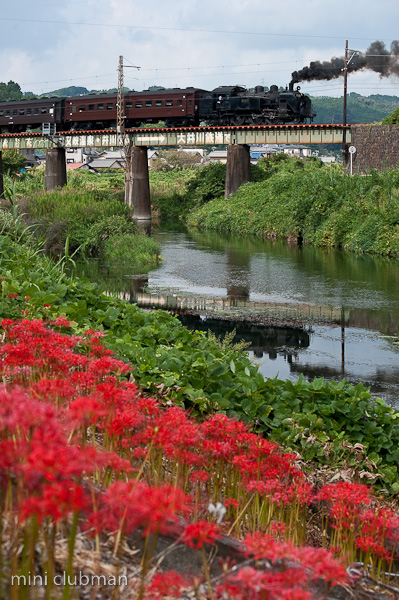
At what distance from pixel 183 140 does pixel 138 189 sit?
443cm

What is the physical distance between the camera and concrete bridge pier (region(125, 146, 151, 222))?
4600 centimetres

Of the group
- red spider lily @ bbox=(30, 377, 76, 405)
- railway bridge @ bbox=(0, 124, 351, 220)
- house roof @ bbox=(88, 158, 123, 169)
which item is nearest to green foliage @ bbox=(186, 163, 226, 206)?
railway bridge @ bbox=(0, 124, 351, 220)

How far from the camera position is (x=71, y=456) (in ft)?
6.57

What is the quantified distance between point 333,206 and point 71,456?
110 feet

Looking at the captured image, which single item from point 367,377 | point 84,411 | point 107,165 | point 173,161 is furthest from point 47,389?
point 107,165

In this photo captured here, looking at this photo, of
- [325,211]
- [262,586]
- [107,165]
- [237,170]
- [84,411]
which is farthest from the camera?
[107,165]

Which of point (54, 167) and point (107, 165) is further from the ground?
point (107, 165)

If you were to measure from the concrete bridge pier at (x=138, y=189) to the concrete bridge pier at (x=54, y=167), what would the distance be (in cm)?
666

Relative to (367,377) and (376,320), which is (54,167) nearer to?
(376,320)

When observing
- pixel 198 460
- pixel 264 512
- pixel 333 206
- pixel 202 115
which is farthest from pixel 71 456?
pixel 202 115

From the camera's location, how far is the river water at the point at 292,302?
503 inches

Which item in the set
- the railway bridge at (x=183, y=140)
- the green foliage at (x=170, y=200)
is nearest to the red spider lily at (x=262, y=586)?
the railway bridge at (x=183, y=140)

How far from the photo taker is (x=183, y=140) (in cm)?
4669

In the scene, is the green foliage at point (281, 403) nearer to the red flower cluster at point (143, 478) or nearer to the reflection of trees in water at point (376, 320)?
the red flower cluster at point (143, 478)
